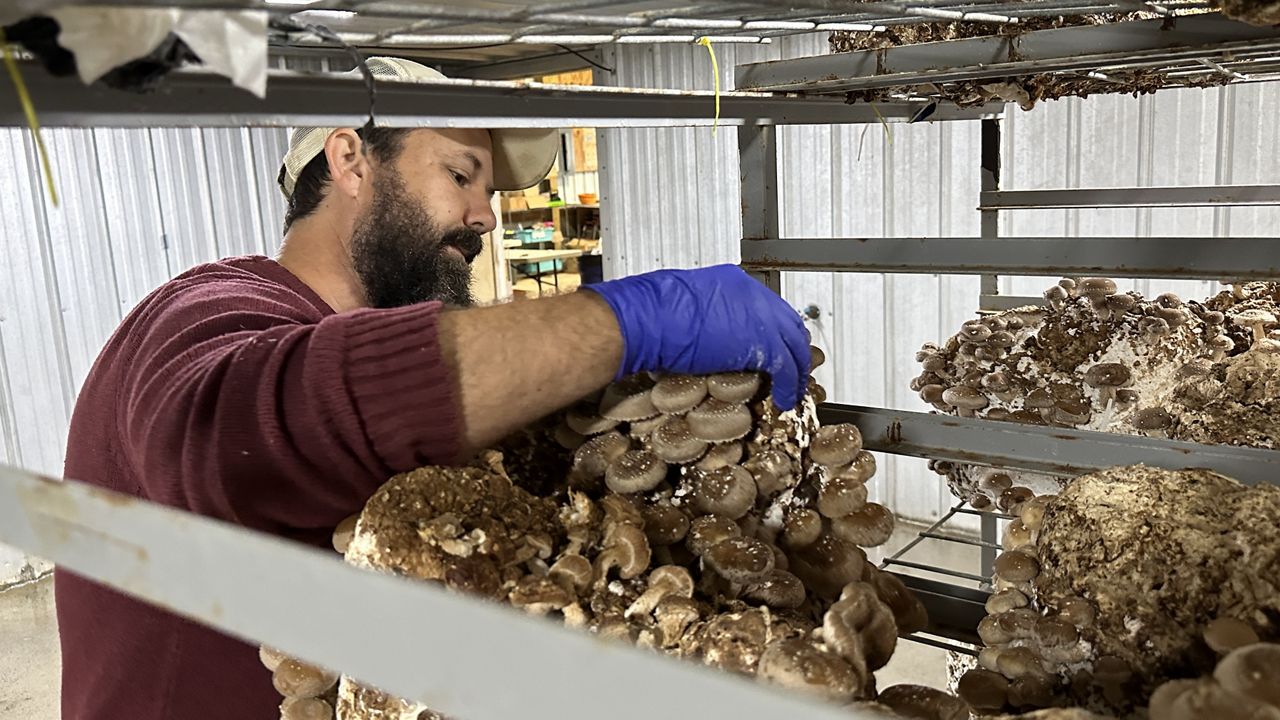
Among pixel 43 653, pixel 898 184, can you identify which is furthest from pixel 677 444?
pixel 43 653

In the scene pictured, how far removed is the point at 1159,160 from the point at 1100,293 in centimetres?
296

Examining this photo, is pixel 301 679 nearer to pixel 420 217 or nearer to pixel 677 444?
pixel 677 444

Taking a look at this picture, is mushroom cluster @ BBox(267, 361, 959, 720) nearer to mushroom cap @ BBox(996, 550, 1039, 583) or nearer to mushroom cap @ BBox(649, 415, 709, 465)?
mushroom cap @ BBox(649, 415, 709, 465)

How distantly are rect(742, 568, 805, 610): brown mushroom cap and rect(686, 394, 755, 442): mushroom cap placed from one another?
0.69 ft

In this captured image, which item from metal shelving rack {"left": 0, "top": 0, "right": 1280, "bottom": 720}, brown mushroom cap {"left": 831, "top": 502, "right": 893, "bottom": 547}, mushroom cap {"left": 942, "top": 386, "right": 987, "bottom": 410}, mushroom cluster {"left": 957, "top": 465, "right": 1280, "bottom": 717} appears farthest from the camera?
mushroom cap {"left": 942, "top": 386, "right": 987, "bottom": 410}

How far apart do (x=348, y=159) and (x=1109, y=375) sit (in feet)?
6.99

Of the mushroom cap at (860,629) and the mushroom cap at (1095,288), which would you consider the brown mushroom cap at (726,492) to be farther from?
the mushroom cap at (1095,288)

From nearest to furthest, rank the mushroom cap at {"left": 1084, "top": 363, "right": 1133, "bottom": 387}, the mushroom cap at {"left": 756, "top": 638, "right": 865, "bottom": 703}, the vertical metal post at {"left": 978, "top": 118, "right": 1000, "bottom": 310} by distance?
the mushroom cap at {"left": 756, "top": 638, "right": 865, "bottom": 703} → the mushroom cap at {"left": 1084, "top": 363, "right": 1133, "bottom": 387} → the vertical metal post at {"left": 978, "top": 118, "right": 1000, "bottom": 310}

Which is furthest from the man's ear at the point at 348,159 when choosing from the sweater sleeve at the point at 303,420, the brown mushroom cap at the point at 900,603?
the brown mushroom cap at the point at 900,603

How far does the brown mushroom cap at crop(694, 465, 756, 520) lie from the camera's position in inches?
51.6

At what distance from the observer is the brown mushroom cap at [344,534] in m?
1.23

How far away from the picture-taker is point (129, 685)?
5.20 feet

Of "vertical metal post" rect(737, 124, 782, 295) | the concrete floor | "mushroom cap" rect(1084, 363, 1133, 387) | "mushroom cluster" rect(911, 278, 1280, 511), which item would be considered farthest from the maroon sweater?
the concrete floor

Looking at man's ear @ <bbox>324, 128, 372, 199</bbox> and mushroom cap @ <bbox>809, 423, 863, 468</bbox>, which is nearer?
mushroom cap @ <bbox>809, 423, 863, 468</bbox>
